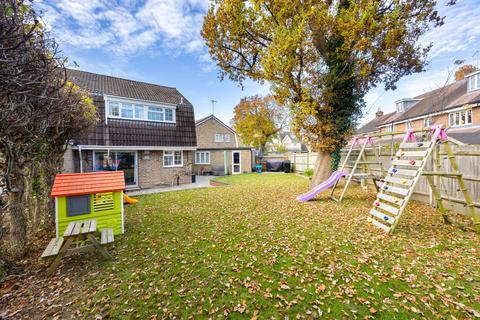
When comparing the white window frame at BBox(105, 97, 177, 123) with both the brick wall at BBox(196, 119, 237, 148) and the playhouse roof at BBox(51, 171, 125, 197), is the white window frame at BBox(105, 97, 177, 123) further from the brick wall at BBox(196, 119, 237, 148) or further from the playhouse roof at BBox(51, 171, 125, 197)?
the brick wall at BBox(196, 119, 237, 148)

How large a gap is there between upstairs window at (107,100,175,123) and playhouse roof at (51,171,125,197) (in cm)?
831

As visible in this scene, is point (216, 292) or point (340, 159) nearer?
point (216, 292)

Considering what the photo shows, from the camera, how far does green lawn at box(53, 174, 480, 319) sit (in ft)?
7.89

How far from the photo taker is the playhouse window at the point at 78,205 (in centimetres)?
442

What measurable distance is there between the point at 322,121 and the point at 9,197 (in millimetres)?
10258

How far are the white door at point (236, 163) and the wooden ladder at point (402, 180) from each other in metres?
16.2

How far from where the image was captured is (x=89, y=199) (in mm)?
4602

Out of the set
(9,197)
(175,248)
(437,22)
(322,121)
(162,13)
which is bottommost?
(175,248)

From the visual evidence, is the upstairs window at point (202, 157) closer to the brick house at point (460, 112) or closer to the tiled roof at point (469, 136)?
the brick house at point (460, 112)

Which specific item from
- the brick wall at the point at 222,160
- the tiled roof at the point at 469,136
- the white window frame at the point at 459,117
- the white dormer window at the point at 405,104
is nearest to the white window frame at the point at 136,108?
the brick wall at the point at 222,160

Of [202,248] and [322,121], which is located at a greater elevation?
[322,121]

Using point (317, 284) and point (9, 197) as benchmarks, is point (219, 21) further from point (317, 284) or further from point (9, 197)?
Answer: point (317, 284)

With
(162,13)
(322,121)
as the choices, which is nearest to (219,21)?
(162,13)

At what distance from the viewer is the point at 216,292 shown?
8.96 feet
